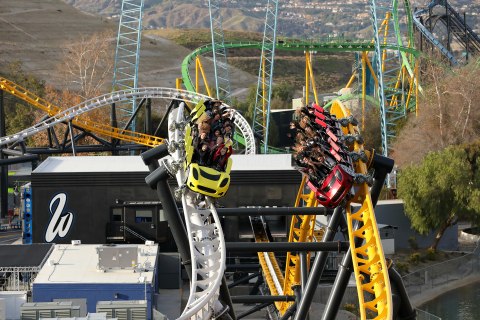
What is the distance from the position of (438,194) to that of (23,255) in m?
17.6

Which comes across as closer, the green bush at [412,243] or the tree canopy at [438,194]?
the tree canopy at [438,194]

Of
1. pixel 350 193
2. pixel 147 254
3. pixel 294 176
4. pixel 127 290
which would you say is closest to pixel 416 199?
pixel 294 176

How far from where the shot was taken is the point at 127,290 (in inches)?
582

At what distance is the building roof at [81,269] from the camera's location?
15000mm

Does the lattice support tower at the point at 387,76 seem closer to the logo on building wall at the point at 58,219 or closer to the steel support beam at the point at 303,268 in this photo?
the logo on building wall at the point at 58,219

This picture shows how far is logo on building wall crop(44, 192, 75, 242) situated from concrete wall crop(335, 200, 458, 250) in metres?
13.5

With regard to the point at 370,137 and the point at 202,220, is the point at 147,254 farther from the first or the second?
the point at 370,137

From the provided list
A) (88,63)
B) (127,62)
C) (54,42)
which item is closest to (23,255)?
(127,62)

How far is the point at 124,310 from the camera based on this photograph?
43.0 feet

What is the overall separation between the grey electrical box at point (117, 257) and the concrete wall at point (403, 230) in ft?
44.6

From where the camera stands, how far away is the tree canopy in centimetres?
2522

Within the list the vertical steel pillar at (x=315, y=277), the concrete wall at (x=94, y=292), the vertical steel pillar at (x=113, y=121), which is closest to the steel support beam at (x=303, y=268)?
the vertical steel pillar at (x=315, y=277)

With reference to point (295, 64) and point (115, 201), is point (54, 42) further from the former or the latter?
point (115, 201)

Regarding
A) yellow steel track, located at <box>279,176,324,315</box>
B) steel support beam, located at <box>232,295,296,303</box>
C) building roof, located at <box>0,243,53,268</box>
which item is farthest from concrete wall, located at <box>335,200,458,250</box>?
building roof, located at <box>0,243,53,268</box>
